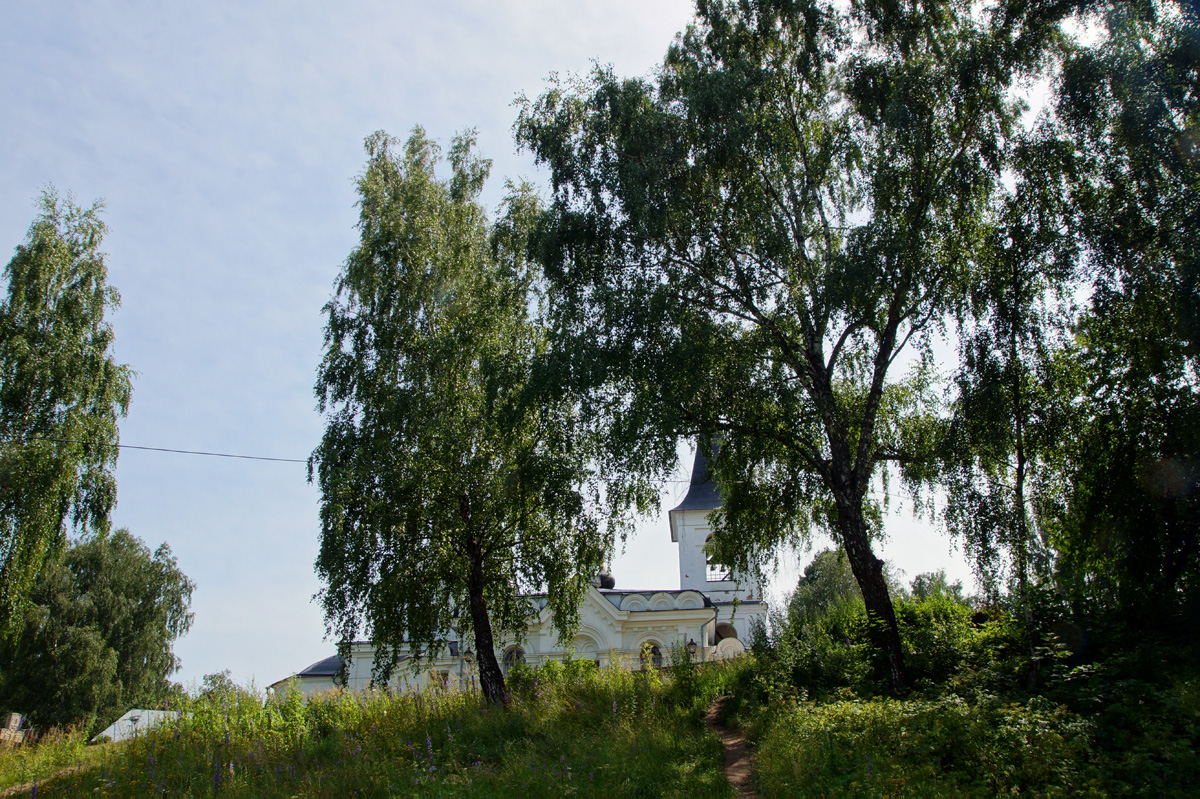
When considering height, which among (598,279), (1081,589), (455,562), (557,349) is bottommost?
(1081,589)

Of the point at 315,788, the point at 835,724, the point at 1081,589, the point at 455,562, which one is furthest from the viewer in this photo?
the point at 455,562

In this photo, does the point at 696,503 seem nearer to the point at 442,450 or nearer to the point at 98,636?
the point at 442,450

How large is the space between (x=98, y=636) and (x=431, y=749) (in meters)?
32.3

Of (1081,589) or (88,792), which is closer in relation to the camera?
(88,792)

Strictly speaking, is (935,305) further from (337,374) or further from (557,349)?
(337,374)

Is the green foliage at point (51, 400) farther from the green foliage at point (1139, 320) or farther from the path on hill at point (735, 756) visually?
the green foliage at point (1139, 320)

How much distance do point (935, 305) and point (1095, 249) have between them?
2.22 metres

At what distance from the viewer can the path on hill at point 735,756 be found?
810 cm

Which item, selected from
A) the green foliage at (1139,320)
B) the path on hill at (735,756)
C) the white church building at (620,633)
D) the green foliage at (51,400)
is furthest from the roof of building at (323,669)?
the green foliage at (1139,320)

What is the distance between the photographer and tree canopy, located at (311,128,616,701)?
535 inches

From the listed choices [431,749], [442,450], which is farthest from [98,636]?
[431,749]

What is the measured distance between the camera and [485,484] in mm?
13883

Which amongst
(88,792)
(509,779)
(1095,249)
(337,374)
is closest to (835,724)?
(509,779)

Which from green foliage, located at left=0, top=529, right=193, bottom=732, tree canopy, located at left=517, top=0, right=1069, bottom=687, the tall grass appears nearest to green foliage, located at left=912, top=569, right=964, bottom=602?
tree canopy, located at left=517, top=0, right=1069, bottom=687
